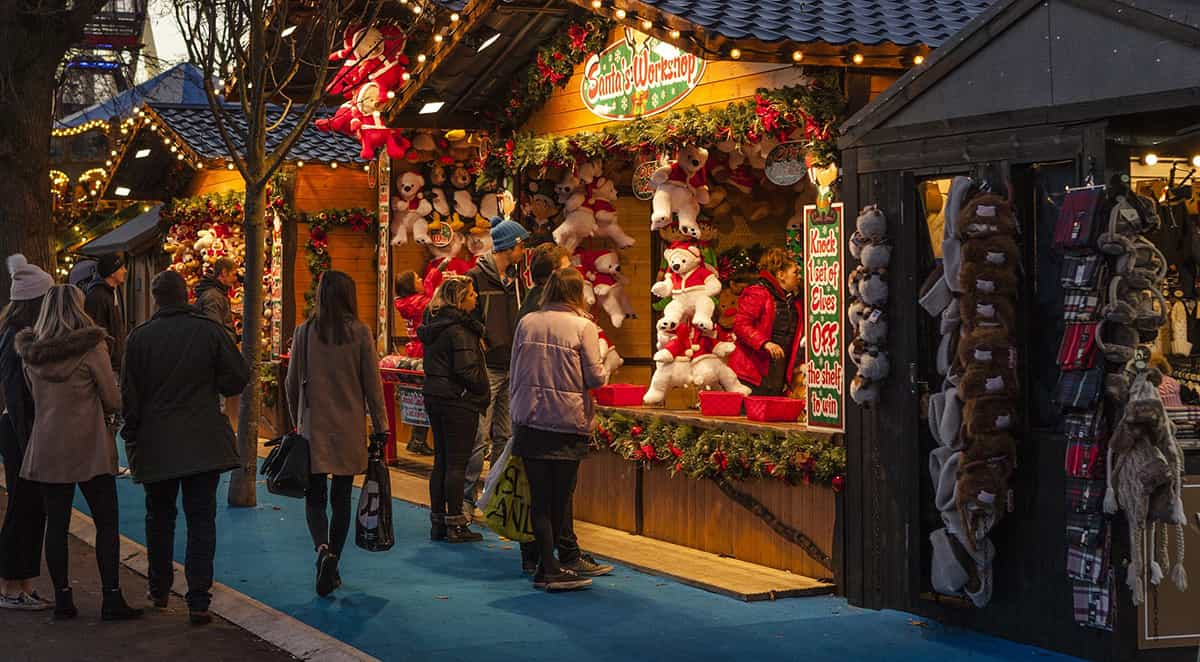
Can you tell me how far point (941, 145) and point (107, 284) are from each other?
831 cm

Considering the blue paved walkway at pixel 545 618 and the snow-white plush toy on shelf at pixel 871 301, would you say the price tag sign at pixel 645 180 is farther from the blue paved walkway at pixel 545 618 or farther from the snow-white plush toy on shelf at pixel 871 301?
the snow-white plush toy on shelf at pixel 871 301

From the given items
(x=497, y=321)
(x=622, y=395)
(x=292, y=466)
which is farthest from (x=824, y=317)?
(x=292, y=466)

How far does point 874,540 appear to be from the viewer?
873cm

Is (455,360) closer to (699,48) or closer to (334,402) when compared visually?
(334,402)

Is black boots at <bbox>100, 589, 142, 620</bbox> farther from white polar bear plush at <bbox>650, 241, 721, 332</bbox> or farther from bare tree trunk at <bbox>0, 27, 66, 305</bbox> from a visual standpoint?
bare tree trunk at <bbox>0, 27, 66, 305</bbox>

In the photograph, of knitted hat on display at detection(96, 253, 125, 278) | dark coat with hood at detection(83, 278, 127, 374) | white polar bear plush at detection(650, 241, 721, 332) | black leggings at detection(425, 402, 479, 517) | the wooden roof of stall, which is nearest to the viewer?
the wooden roof of stall

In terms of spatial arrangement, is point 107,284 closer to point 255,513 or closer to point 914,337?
point 255,513

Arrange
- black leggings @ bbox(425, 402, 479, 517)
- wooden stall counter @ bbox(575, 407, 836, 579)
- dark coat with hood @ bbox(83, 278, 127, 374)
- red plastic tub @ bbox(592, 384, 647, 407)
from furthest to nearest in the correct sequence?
dark coat with hood @ bbox(83, 278, 127, 374) < red plastic tub @ bbox(592, 384, 647, 407) < black leggings @ bbox(425, 402, 479, 517) < wooden stall counter @ bbox(575, 407, 836, 579)

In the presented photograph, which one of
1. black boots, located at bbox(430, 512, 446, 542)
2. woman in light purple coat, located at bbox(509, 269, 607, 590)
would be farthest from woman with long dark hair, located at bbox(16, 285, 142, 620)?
black boots, located at bbox(430, 512, 446, 542)

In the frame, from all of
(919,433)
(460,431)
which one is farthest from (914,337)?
(460,431)

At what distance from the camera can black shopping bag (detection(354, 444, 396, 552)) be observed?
927 centimetres

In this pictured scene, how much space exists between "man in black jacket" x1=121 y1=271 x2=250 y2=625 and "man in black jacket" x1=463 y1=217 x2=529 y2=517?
10.0ft

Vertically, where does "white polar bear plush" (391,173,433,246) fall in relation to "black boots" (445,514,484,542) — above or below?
above

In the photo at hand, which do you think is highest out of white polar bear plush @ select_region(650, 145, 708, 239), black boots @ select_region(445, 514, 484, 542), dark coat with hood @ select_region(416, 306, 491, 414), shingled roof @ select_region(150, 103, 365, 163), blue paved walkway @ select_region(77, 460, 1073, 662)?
shingled roof @ select_region(150, 103, 365, 163)
